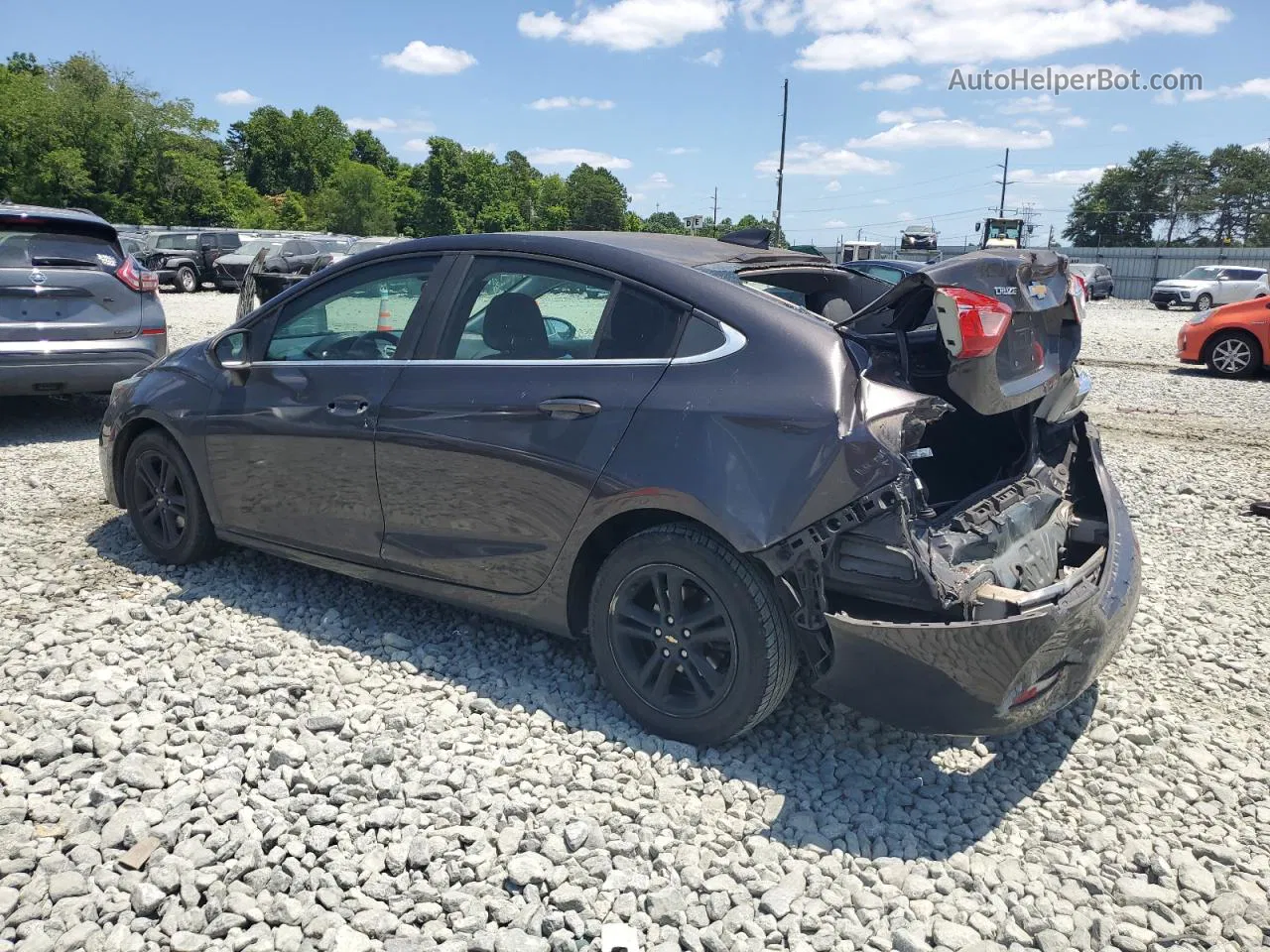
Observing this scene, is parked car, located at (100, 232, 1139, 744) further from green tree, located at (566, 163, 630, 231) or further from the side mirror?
green tree, located at (566, 163, 630, 231)

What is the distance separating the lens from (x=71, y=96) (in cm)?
5725

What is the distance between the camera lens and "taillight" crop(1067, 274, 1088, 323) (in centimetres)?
385

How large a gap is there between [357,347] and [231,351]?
828mm

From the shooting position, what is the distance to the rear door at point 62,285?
7.66 metres

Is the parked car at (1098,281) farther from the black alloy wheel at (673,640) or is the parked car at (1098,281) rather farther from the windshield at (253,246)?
the black alloy wheel at (673,640)

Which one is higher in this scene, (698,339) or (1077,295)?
(1077,295)

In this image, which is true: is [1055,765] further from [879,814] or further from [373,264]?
[373,264]

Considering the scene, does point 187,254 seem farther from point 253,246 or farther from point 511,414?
point 511,414

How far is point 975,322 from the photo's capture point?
10.0 feet

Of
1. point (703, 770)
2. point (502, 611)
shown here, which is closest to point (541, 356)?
point (502, 611)

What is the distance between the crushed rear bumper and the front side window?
2.21 metres

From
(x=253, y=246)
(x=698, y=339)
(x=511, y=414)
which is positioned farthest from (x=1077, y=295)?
(x=253, y=246)

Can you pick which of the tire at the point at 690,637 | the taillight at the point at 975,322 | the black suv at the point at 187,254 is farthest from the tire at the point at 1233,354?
the black suv at the point at 187,254

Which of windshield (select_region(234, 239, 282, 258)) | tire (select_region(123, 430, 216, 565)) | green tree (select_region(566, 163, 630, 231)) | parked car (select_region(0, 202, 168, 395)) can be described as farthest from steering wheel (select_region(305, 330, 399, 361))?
green tree (select_region(566, 163, 630, 231))
